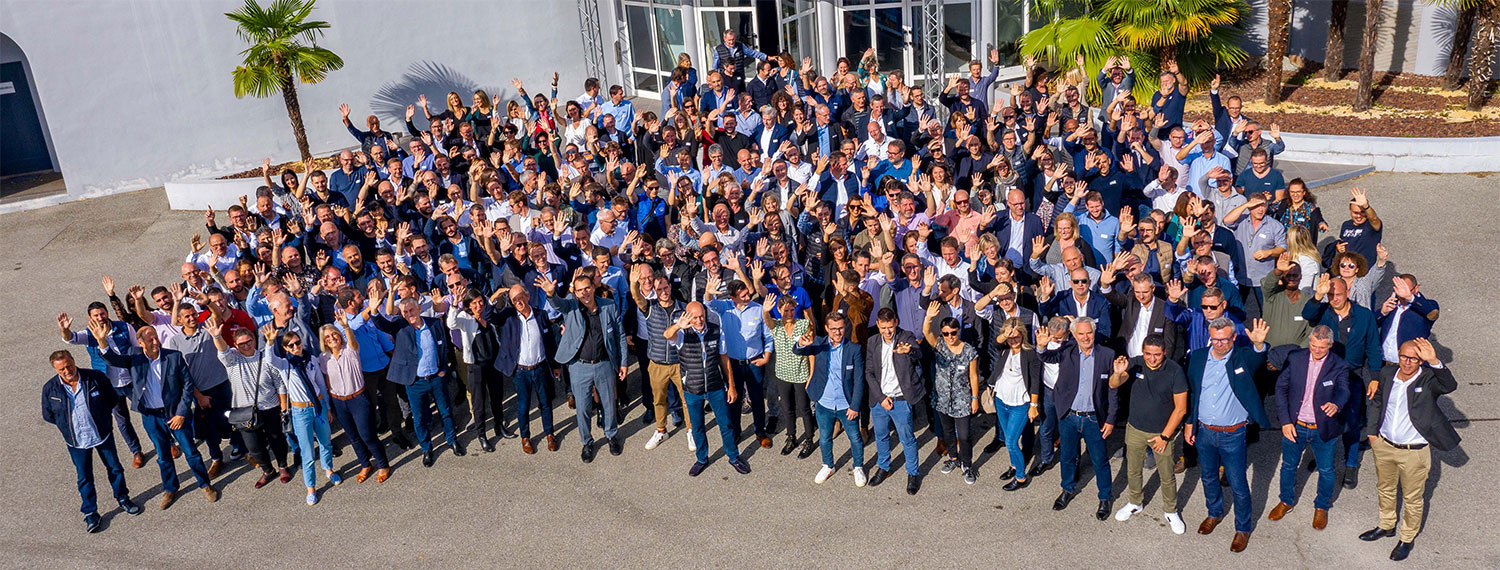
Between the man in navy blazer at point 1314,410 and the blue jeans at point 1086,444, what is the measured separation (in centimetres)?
111

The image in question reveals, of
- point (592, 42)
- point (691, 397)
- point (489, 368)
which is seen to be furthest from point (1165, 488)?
point (592, 42)

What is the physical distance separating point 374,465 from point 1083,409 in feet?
18.3

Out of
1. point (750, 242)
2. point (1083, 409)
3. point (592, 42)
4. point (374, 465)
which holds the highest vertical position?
point (592, 42)

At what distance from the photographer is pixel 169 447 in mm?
8828

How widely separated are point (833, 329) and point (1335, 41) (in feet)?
46.9

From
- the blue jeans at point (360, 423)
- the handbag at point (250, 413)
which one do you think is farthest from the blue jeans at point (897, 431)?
the handbag at point (250, 413)

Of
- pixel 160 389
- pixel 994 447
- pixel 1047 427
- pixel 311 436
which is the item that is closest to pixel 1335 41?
pixel 994 447

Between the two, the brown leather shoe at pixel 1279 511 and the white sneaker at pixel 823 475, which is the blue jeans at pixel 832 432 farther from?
the brown leather shoe at pixel 1279 511

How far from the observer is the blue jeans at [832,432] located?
26.8ft

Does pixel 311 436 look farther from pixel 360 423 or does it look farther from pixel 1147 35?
pixel 1147 35

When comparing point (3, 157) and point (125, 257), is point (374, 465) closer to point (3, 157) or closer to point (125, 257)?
point (125, 257)

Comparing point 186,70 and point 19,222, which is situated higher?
point 186,70

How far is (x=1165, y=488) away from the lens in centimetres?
752

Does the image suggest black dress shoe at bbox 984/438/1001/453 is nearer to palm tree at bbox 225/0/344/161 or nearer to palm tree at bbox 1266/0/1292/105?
palm tree at bbox 1266/0/1292/105
